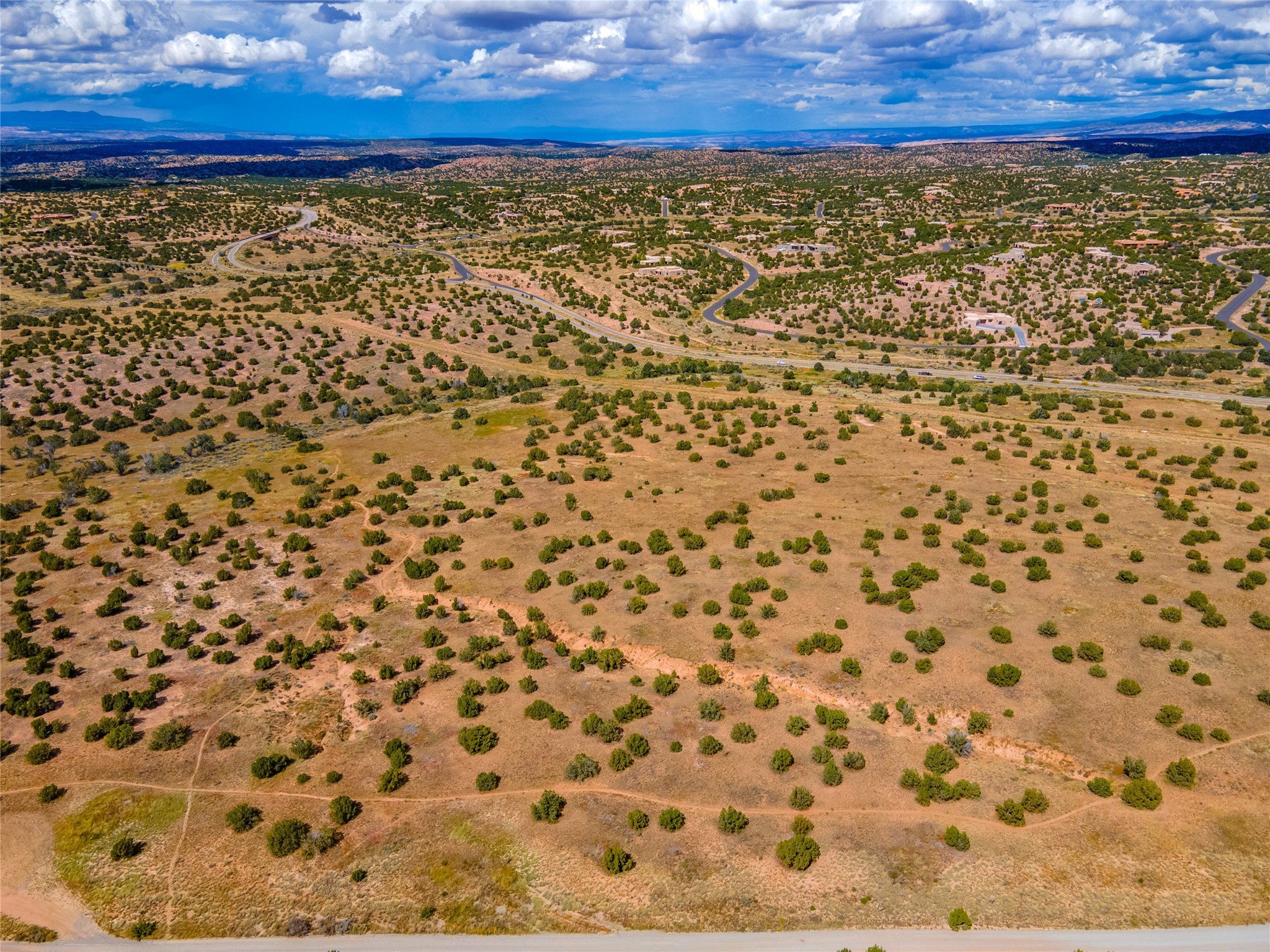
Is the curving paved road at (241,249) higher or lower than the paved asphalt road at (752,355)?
higher

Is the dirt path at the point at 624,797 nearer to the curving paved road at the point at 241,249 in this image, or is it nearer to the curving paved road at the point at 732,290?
the curving paved road at the point at 732,290

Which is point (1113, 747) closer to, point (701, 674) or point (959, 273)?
point (701, 674)

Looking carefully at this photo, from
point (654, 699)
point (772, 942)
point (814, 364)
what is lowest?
point (814, 364)

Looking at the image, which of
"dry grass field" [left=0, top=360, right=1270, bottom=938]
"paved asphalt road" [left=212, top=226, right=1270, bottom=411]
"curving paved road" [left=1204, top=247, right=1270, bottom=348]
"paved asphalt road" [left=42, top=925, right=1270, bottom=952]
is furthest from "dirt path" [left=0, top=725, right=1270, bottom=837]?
"curving paved road" [left=1204, top=247, right=1270, bottom=348]

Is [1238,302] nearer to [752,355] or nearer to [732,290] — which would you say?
[752,355]

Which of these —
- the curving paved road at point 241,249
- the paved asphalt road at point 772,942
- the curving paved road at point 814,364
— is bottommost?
the curving paved road at point 814,364

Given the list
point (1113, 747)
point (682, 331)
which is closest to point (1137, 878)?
point (1113, 747)

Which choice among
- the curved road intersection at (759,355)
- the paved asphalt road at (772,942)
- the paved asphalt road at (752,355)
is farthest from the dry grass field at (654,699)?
the curved road intersection at (759,355)

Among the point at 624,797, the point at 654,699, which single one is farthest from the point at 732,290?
the point at 624,797
